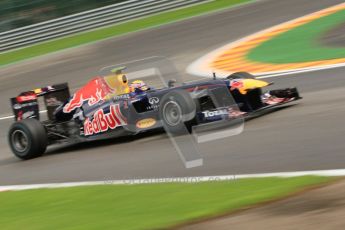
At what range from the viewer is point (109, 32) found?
77.9 ft

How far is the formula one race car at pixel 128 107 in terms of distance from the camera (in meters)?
9.60

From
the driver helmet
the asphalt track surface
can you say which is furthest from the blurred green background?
the driver helmet

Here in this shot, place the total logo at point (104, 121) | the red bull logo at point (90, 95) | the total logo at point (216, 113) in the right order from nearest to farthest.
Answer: the total logo at point (216, 113) < the total logo at point (104, 121) < the red bull logo at point (90, 95)

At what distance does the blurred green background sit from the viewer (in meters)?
24.5

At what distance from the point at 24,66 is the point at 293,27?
8.00m

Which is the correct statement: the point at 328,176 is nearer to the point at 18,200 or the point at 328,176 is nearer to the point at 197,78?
the point at 18,200

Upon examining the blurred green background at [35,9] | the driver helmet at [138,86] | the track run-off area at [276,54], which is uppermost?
the blurred green background at [35,9]

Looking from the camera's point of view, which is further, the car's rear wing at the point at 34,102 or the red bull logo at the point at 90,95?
the car's rear wing at the point at 34,102

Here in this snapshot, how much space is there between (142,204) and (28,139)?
4673 millimetres

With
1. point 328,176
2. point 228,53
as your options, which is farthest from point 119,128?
point 228,53

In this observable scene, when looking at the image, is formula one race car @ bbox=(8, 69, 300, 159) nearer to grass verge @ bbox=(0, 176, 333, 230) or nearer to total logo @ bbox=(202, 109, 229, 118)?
total logo @ bbox=(202, 109, 229, 118)

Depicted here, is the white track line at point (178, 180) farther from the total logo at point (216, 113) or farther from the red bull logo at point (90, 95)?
the red bull logo at point (90, 95)

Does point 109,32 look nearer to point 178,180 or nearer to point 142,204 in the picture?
point 178,180

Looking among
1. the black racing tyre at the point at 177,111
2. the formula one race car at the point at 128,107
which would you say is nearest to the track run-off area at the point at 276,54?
the formula one race car at the point at 128,107
